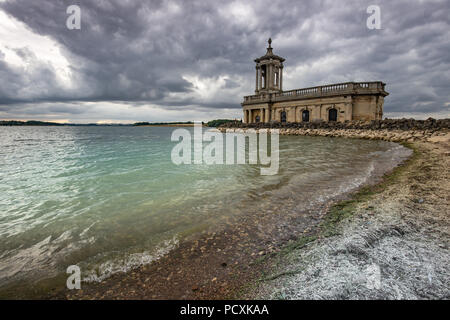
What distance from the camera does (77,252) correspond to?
10.8 ft

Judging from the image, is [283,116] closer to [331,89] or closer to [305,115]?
[305,115]

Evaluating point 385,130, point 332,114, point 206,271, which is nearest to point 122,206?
point 206,271

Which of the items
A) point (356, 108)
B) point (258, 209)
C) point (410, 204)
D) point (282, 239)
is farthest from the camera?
point (356, 108)

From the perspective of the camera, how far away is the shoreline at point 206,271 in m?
2.37

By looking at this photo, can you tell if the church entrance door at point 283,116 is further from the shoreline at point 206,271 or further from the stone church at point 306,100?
the shoreline at point 206,271

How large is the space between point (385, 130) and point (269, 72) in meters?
30.7

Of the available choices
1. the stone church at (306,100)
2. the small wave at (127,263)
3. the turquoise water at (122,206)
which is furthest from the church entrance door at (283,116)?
the small wave at (127,263)

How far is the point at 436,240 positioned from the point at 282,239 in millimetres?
2082

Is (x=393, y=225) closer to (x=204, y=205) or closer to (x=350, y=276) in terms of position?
(x=350, y=276)

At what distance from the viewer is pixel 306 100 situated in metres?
37.4

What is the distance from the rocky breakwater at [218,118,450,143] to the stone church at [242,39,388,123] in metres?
4.51

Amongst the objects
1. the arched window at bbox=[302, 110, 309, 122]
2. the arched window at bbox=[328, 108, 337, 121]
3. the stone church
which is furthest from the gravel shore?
the arched window at bbox=[302, 110, 309, 122]

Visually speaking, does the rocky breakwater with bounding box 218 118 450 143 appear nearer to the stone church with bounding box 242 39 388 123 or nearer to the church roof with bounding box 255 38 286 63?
the stone church with bounding box 242 39 388 123
